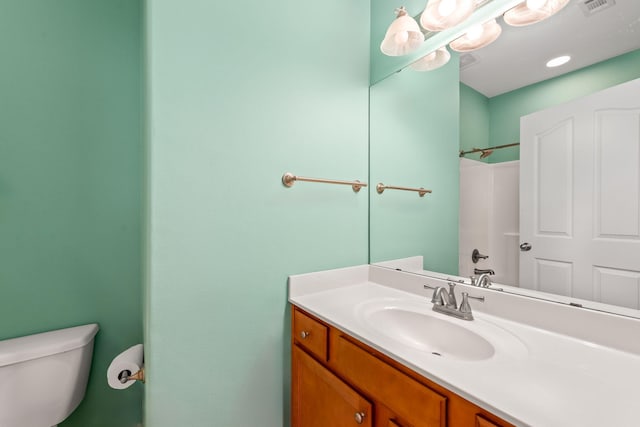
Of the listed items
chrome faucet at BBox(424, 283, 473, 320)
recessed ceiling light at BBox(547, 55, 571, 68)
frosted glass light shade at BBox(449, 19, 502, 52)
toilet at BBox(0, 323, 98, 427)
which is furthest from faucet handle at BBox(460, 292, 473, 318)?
toilet at BBox(0, 323, 98, 427)

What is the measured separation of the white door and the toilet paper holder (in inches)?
56.6

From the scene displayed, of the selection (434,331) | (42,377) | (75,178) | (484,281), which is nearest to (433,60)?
(484,281)

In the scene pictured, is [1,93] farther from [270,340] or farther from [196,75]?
[270,340]

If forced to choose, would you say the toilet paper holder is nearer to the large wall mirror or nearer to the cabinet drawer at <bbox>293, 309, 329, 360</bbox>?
the cabinet drawer at <bbox>293, 309, 329, 360</bbox>

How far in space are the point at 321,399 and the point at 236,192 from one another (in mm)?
817

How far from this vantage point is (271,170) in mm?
1081

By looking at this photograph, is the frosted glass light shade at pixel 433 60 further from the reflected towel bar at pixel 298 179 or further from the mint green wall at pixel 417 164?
the reflected towel bar at pixel 298 179

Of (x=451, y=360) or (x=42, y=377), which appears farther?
(x=42, y=377)

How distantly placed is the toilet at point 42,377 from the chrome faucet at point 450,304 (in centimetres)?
150

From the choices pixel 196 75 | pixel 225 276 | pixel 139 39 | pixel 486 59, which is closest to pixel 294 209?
pixel 225 276

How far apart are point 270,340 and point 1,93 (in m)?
1.56

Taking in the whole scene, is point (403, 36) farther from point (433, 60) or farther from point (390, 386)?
point (390, 386)

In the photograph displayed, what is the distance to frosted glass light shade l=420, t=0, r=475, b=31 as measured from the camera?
97 cm

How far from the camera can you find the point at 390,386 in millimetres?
682
